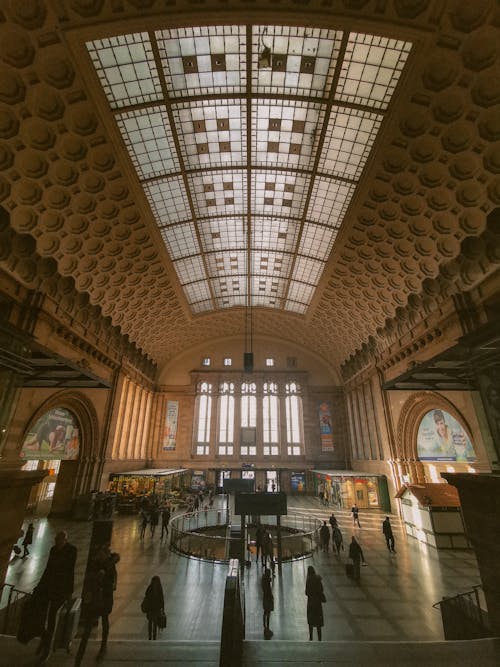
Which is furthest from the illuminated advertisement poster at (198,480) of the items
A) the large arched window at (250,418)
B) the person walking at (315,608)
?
the person walking at (315,608)

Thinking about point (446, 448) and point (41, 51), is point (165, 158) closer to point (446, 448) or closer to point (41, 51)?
point (41, 51)

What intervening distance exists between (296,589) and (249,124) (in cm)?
1864

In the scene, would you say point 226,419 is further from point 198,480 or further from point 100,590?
point 100,590

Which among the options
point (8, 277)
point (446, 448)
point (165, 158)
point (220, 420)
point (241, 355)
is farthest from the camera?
point (241, 355)

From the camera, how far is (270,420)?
3534cm

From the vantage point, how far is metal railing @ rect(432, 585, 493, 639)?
18.0ft

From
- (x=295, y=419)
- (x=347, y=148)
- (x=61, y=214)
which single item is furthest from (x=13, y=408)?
(x=295, y=419)

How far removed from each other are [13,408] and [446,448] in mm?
23807

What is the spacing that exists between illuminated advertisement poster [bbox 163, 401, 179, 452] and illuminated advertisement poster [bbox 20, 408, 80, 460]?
41.3 ft

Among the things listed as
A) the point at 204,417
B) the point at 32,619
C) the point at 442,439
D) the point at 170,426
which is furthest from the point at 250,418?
the point at 32,619

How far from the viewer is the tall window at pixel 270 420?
3431 cm

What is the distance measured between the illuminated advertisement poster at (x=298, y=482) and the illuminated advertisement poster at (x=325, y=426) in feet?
11.6

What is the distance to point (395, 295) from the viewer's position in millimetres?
20969

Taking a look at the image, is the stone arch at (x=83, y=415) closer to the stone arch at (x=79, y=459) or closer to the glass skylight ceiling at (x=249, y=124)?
the stone arch at (x=79, y=459)
